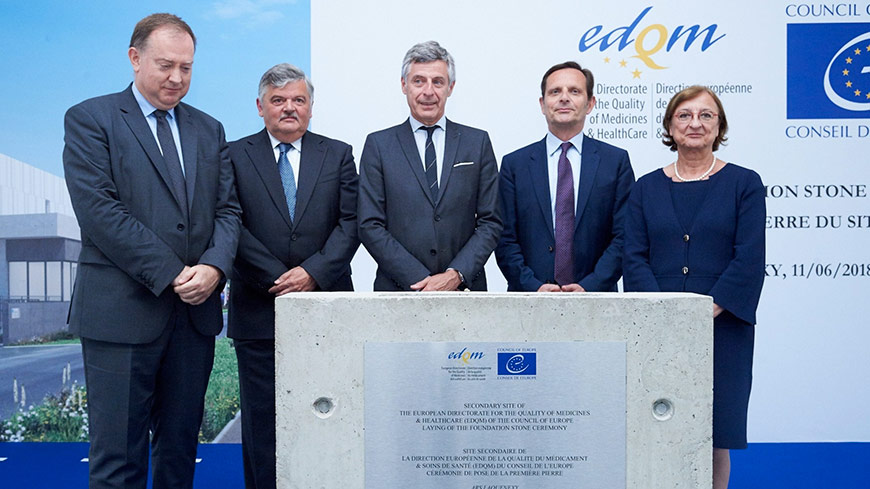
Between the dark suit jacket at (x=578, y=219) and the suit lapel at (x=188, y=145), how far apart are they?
121 centimetres

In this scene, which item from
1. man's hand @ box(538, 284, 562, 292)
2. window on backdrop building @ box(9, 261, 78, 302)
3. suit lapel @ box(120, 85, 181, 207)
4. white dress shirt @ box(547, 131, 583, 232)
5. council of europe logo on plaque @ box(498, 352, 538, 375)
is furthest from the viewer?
window on backdrop building @ box(9, 261, 78, 302)

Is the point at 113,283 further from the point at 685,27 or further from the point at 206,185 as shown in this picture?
the point at 685,27

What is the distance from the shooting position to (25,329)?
183 inches

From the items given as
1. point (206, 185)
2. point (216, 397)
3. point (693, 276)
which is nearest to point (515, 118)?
point (693, 276)

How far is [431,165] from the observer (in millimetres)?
2959

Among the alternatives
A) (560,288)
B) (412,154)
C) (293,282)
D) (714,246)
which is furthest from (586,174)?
(293,282)

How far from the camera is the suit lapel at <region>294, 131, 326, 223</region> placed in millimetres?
2977

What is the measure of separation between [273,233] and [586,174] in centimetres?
126

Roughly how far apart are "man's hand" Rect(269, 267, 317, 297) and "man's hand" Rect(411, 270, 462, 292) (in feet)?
1.42

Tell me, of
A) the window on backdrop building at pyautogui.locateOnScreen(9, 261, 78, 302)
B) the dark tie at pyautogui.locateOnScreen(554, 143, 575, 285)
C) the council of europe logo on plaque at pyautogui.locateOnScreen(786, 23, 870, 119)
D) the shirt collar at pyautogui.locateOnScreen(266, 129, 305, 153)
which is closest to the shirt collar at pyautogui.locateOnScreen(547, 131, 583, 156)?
the dark tie at pyautogui.locateOnScreen(554, 143, 575, 285)

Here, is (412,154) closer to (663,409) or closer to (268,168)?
(268,168)

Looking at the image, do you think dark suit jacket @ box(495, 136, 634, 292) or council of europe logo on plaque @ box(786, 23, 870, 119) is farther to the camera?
council of europe logo on plaque @ box(786, 23, 870, 119)

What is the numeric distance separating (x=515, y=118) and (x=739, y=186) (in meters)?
1.73

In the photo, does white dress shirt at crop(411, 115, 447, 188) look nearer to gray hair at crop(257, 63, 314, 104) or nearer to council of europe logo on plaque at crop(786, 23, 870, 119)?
gray hair at crop(257, 63, 314, 104)
